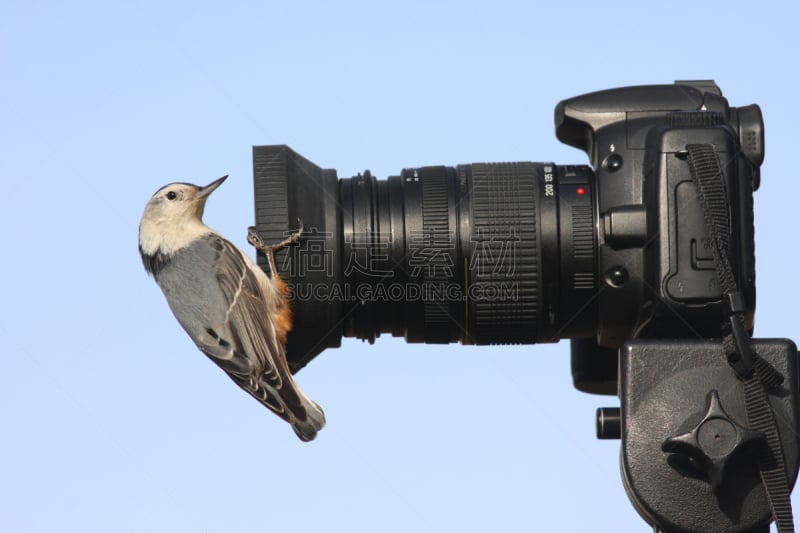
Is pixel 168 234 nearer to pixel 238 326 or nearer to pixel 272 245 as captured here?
pixel 238 326

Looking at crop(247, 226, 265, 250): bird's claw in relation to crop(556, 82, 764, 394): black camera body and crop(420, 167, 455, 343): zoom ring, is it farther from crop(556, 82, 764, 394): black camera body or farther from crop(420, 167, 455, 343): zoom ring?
crop(556, 82, 764, 394): black camera body

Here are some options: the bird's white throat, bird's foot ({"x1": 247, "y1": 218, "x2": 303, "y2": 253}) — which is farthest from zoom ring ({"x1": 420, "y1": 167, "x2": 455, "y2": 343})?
the bird's white throat

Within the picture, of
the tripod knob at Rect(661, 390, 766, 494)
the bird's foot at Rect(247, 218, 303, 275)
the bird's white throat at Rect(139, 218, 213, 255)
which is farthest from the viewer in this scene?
the bird's white throat at Rect(139, 218, 213, 255)

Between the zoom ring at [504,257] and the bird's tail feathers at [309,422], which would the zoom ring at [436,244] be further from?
the bird's tail feathers at [309,422]

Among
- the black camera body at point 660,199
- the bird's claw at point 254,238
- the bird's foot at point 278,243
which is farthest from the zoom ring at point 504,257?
the bird's claw at point 254,238

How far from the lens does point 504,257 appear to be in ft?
10.1

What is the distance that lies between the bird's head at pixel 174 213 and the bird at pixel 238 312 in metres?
0.07

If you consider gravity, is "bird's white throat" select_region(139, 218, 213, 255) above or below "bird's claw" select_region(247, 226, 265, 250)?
below

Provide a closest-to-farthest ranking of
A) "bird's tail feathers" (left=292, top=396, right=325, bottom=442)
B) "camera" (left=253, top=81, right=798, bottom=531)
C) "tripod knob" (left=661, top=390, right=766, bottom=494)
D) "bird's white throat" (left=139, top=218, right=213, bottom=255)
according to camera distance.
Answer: "tripod knob" (left=661, top=390, right=766, bottom=494) < "camera" (left=253, top=81, right=798, bottom=531) < "bird's tail feathers" (left=292, top=396, right=325, bottom=442) < "bird's white throat" (left=139, top=218, right=213, bottom=255)

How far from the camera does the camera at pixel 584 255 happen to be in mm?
2709

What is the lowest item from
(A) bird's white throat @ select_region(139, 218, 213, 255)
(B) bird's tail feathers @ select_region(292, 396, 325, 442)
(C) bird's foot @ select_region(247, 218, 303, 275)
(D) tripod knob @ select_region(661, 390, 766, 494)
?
(B) bird's tail feathers @ select_region(292, 396, 325, 442)

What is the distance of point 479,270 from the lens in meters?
3.07

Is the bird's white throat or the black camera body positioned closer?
the black camera body

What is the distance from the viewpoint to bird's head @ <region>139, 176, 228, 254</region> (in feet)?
11.8
